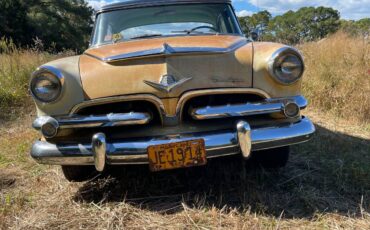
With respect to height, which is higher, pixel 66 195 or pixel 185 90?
pixel 185 90

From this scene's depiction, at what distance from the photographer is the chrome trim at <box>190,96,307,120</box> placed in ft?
8.26

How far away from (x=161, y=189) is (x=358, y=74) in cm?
395

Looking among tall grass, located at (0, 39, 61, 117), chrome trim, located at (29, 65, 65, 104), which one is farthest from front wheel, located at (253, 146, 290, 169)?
tall grass, located at (0, 39, 61, 117)

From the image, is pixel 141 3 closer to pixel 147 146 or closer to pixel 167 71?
pixel 167 71

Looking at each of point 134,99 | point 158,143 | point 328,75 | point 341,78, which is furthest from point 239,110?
point 328,75

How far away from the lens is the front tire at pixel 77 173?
10.2 ft

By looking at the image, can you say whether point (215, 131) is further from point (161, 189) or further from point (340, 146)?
point (340, 146)

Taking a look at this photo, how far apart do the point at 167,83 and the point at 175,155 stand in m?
Answer: 0.45

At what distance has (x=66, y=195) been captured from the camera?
3037 mm

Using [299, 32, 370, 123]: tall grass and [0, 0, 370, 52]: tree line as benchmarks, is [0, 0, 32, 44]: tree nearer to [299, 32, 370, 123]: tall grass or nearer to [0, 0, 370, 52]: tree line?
[0, 0, 370, 52]: tree line

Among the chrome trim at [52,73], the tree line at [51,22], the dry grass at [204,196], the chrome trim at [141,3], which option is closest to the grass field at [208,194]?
the dry grass at [204,196]

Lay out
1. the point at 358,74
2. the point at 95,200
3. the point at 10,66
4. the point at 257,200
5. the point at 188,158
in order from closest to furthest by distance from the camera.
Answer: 1. the point at 188,158
2. the point at 257,200
3. the point at 95,200
4. the point at 358,74
5. the point at 10,66

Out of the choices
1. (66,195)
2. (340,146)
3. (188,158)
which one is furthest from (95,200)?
(340,146)

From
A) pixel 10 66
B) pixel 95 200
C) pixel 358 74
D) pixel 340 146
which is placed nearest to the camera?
pixel 95 200
